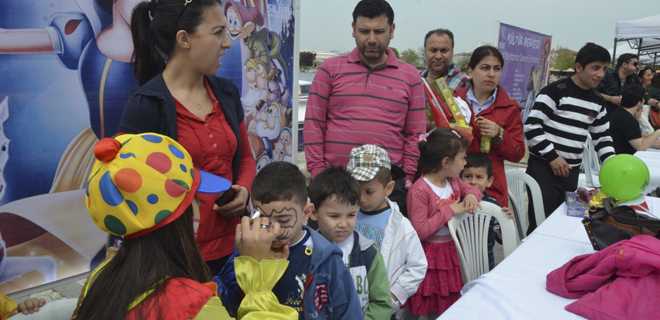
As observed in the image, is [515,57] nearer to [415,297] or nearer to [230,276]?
[415,297]

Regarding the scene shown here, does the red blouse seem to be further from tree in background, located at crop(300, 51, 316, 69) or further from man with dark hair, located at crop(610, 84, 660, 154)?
tree in background, located at crop(300, 51, 316, 69)

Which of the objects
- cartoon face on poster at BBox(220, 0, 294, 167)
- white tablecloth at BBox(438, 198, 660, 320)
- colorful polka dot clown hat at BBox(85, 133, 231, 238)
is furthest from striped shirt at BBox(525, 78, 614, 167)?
colorful polka dot clown hat at BBox(85, 133, 231, 238)

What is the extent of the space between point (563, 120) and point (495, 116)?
689 millimetres

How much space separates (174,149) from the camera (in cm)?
108

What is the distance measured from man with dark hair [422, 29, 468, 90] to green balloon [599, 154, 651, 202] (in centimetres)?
119

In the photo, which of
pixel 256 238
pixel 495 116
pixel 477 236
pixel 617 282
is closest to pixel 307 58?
pixel 495 116

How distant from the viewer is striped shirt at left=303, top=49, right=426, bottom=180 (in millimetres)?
2436

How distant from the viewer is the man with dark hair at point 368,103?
242 cm

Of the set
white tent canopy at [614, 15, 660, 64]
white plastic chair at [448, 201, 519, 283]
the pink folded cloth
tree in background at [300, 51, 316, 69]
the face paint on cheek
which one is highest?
white tent canopy at [614, 15, 660, 64]

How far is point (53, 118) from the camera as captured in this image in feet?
6.20

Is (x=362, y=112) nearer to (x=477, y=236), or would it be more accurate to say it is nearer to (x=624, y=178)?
(x=477, y=236)

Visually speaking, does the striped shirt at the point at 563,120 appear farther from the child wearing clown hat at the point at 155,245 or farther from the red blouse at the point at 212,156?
the child wearing clown hat at the point at 155,245

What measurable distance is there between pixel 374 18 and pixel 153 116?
1251 millimetres

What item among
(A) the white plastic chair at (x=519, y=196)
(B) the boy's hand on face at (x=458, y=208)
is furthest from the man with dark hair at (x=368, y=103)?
(A) the white plastic chair at (x=519, y=196)
